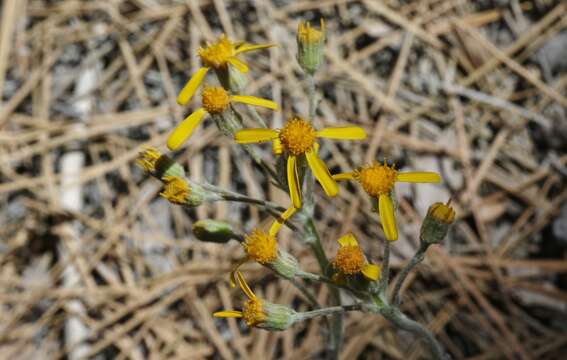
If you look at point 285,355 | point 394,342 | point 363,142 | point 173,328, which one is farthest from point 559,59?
point 173,328

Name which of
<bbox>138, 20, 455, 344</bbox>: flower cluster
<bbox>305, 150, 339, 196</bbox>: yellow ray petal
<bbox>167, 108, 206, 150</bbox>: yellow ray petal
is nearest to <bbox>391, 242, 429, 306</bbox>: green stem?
<bbox>138, 20, 455, 344</bbox>: flower cluster

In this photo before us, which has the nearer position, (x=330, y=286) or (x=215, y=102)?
(x=215, y=102)

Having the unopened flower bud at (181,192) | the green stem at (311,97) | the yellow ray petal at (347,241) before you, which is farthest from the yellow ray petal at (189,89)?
the yellow ray petal at (347,241)

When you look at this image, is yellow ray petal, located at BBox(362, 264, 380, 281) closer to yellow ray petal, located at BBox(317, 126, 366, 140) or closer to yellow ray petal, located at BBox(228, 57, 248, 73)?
yellow ray petal, located at BBox(317, 126, 366, 140)

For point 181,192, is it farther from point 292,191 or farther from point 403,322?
point 403,322

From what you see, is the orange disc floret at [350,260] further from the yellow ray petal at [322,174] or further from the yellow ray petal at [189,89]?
the yellow ray petal at [189,89]

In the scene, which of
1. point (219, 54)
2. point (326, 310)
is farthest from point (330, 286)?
point (219, 54)
